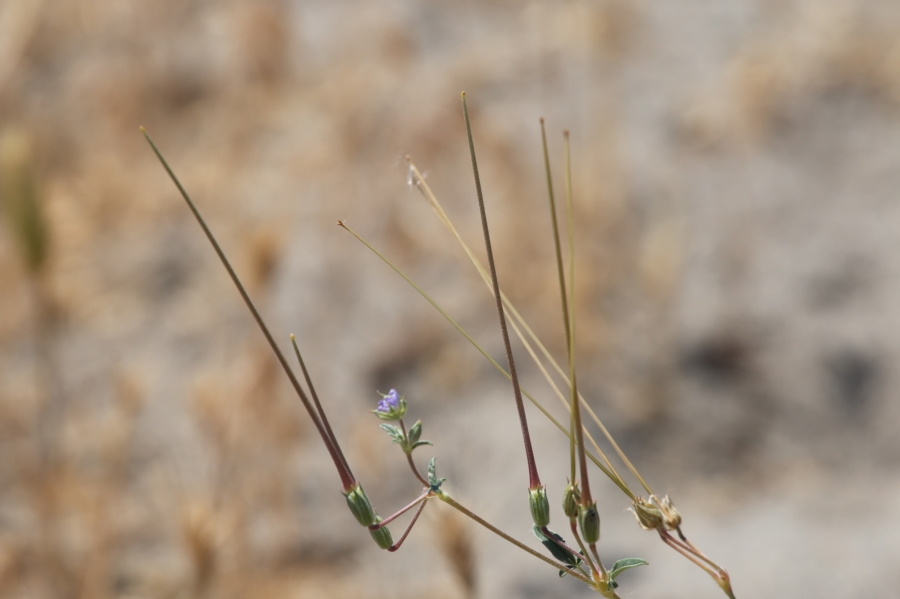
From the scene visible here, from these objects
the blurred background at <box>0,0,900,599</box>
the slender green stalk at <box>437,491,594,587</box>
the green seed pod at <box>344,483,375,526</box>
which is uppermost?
the blurred background at <box>0,0,900,599</box>

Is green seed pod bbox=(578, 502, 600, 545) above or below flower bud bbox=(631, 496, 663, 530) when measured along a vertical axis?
below

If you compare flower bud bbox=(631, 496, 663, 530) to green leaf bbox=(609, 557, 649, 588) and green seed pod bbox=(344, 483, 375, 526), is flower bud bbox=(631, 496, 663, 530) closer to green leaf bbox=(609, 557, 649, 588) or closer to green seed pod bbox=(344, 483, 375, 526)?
green leaf bbox=(609, 557, 649, 588)

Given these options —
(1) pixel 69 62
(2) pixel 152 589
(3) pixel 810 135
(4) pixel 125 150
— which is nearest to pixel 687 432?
(3) pixel 810 135

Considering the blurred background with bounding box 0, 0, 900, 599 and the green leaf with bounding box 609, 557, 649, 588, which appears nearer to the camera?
the green leaf with bounding box 609, 557, 649, 588

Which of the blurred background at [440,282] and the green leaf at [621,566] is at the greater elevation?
the blurred background at [440,282]

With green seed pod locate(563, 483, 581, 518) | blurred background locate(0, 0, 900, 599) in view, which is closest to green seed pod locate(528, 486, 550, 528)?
green seed pod locate(563, 483, 581, 518)

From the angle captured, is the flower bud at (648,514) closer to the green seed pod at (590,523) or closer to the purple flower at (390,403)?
the green seed pod at (590,523)

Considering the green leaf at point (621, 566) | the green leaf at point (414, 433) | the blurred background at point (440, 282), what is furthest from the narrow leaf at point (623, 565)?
the blurred background at point (440, 282)

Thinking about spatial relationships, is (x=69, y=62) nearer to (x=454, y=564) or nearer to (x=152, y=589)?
(x=152, y=589)
